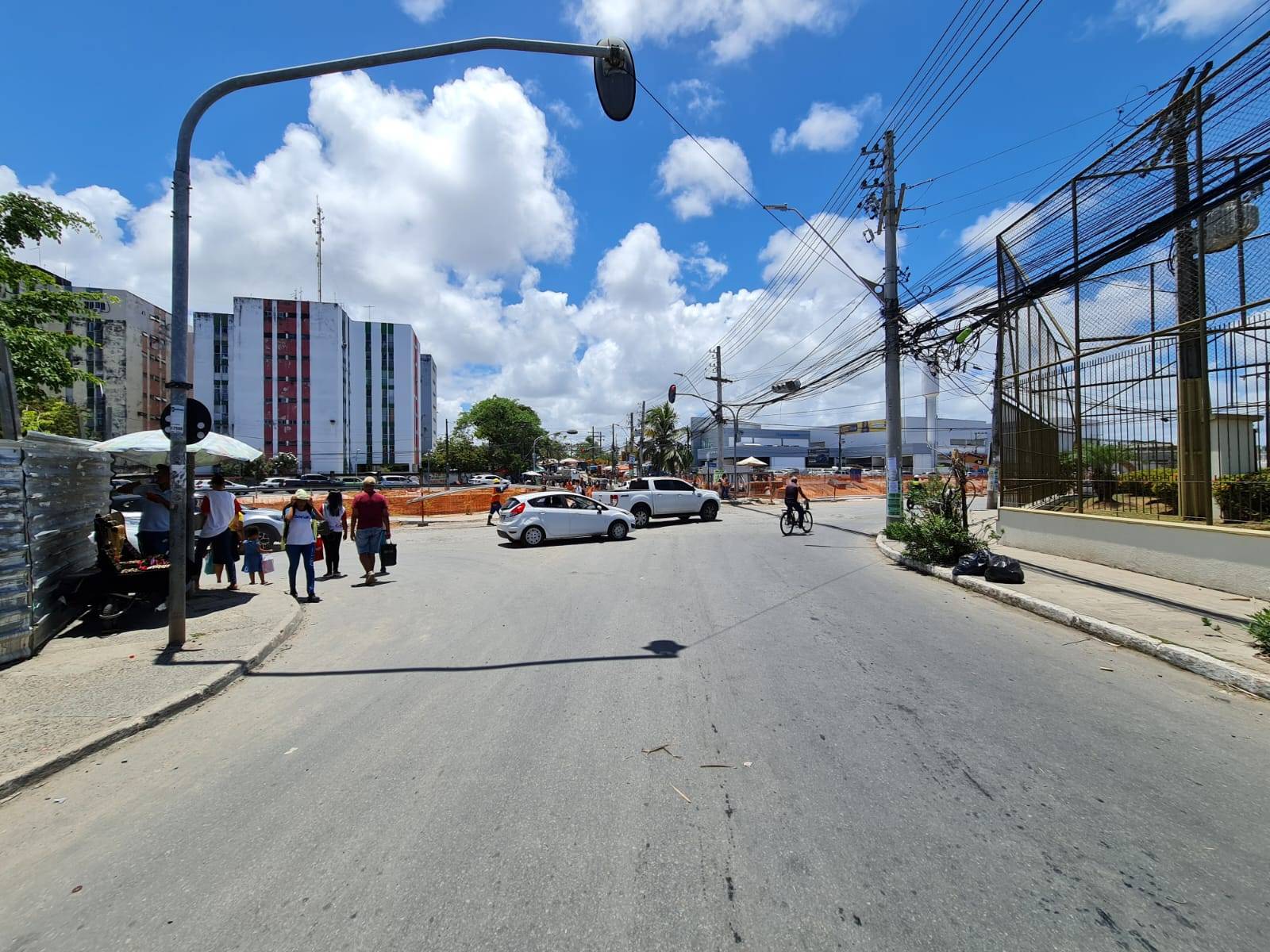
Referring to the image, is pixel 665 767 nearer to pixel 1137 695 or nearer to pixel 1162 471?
pixel 1137 695

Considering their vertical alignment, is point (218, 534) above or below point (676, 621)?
above

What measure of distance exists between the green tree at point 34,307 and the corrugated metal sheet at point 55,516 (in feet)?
11.7

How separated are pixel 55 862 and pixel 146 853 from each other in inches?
16.4

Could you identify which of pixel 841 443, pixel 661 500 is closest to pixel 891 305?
pixel 661 500

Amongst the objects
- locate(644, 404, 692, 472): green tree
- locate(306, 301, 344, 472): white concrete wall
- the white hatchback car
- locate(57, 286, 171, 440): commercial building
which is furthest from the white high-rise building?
the white hatchback car

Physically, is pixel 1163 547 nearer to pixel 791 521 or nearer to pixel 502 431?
pixel 791 521

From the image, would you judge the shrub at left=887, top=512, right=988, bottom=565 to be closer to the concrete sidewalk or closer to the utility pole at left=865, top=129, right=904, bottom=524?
the utility pole at left=865, top=129, right=904, bottom=524

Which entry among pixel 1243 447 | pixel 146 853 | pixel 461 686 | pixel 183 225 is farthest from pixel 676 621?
pixel 1243 447

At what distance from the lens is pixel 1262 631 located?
5.93m

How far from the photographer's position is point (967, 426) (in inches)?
3585

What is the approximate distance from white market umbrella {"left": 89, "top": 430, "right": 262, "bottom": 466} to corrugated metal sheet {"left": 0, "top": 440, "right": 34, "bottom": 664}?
2674 mm

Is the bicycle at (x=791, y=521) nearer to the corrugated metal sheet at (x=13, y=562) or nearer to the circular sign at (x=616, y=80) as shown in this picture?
the circular sign at (x=616, y=80)

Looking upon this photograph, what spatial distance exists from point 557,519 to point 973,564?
34.5 ft

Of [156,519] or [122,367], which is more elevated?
[122,367]
